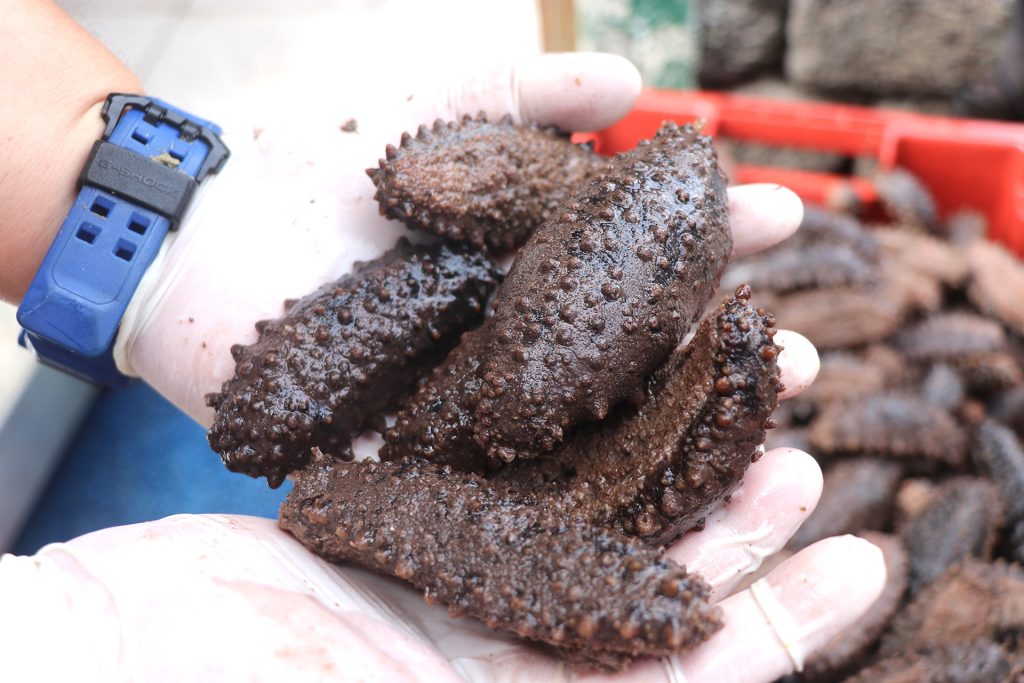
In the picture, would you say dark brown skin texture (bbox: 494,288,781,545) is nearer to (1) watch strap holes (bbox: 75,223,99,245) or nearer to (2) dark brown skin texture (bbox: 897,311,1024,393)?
(1) watch strap holes (bbox: 75,223,99,245)

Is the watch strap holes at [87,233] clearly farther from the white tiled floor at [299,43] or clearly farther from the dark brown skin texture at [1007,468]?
the dark brown skin texture at [1007,468]

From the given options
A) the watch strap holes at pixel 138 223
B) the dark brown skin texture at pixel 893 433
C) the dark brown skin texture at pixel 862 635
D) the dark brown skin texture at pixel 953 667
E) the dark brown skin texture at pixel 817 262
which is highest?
the watch strap holes at pixel 138 223

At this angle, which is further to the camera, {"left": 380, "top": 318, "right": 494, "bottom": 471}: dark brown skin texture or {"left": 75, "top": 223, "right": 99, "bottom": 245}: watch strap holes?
{"left": 75, "top": 223, "right": 99, "bottom": 245}: watch strap holes

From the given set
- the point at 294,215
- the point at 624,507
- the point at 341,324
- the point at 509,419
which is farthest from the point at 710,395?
the point at 294,215

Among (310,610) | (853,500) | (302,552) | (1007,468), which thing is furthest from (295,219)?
(1007,468)

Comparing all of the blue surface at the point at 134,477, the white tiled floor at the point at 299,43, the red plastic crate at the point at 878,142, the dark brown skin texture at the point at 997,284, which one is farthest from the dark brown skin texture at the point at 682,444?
the white tiled floor at the point at 299,43

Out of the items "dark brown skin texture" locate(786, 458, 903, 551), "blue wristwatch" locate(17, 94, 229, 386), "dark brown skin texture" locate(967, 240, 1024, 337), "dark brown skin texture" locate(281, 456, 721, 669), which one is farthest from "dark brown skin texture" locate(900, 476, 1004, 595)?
"blue wristwatch" locate(17, 94, 229, 386)

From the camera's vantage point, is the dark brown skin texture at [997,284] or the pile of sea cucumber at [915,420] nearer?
the pile of sea cucumber at [915,420]
